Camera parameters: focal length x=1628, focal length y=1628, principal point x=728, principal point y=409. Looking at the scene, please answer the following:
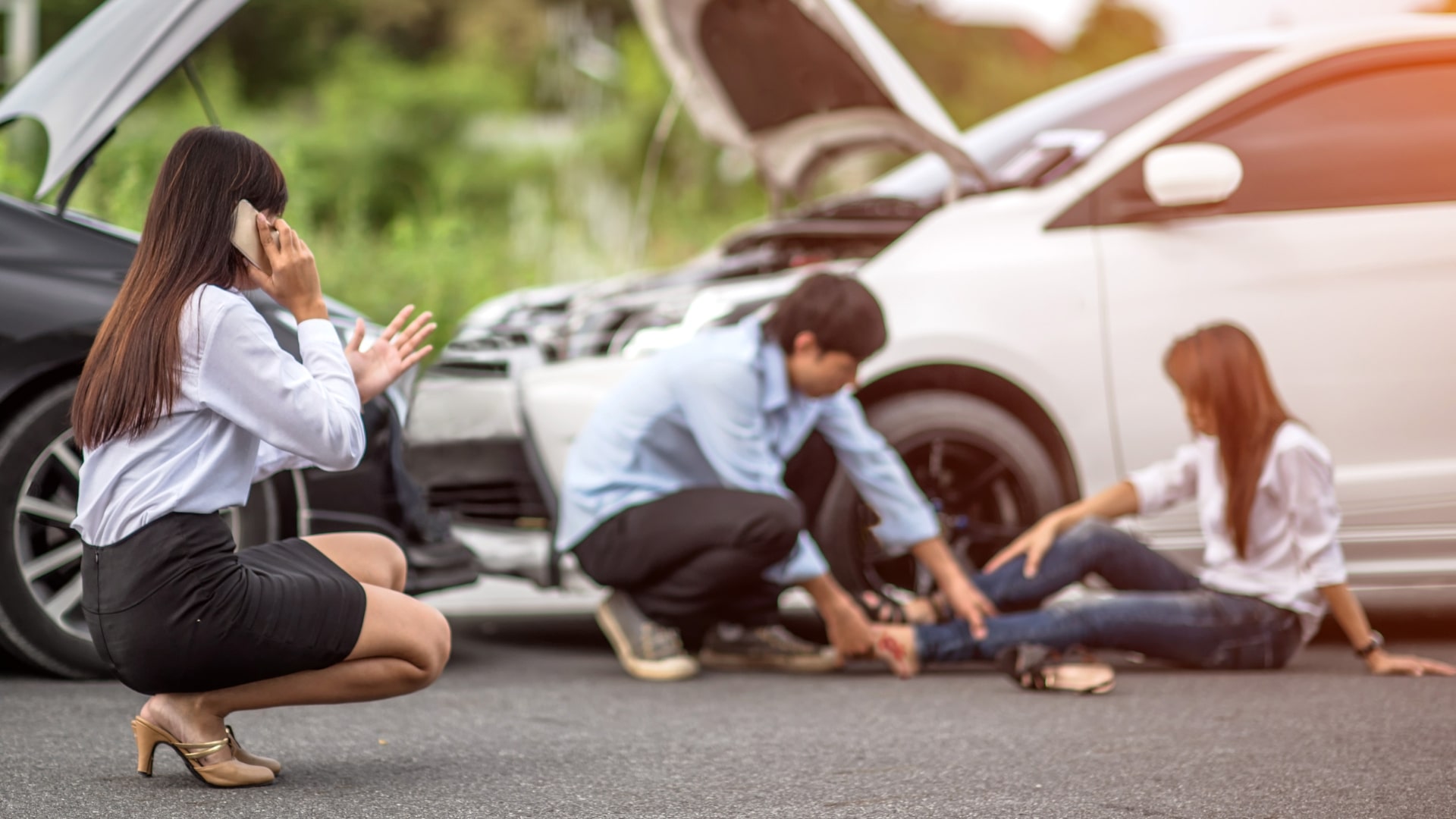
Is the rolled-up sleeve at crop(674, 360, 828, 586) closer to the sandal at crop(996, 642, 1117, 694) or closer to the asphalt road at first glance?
the asphalt road

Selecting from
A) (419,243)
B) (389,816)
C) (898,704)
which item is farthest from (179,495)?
(419,243)

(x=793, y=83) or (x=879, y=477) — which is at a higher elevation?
(x=793, y=83)

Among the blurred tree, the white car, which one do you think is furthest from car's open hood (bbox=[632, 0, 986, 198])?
the blurred tree

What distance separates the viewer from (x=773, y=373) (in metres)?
4.49

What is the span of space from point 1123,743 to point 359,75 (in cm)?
2300

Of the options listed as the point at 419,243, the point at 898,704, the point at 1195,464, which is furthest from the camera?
the point at 419,243

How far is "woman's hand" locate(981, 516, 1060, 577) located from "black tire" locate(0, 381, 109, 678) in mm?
2421

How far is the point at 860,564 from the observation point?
486 cm

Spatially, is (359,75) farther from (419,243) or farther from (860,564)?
(860,564)

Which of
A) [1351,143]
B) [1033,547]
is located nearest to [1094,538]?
[1033,547]

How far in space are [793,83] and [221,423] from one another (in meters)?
3.33

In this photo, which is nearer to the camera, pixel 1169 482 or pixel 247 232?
pixel 247 232

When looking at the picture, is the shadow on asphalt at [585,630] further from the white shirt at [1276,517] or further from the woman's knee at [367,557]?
the woman's knee at [367,557]

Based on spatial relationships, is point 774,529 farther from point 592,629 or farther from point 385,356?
point 592,629
